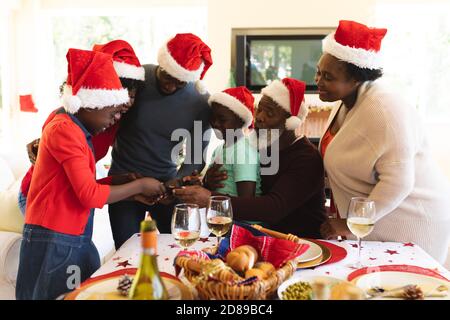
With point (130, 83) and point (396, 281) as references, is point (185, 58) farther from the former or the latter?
point (396, 281)

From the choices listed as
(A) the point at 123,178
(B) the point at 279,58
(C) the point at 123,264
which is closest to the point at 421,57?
(B) the point at 279,58

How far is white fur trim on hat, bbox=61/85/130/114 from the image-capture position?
1513 millimetres

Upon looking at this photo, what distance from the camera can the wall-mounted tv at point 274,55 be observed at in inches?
176

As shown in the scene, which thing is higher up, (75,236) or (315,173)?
(315,173)

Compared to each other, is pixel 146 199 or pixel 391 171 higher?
pixel 391 171

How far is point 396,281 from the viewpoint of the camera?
1203 mm

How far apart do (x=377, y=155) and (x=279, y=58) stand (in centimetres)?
310

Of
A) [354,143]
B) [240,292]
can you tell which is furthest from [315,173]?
[240,292]

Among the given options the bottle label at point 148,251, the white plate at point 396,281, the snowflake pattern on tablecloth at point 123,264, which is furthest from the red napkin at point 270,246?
the bottle label at point 148,251

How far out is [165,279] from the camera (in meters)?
1.17

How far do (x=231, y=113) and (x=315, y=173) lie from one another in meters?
0.47

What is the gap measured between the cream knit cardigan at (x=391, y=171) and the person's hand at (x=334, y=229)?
123 millimetres

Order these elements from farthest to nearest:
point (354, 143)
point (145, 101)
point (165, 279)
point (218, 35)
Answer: point (218, 35), point (145, 101), point (354, 143), point (165, 279)

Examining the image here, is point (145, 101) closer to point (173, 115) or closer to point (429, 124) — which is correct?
point (173, 115)
